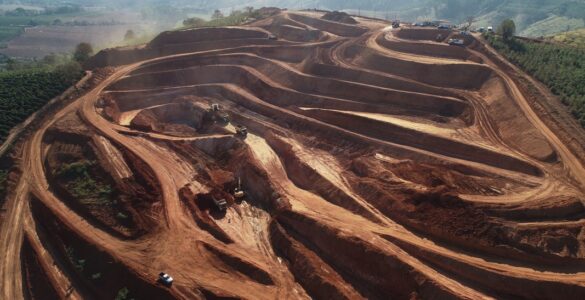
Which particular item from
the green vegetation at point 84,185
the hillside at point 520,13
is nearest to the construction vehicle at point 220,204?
the green vegetation at point 84,185

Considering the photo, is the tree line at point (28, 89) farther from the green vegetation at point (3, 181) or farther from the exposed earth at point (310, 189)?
the green vegetation at point (3, 181)

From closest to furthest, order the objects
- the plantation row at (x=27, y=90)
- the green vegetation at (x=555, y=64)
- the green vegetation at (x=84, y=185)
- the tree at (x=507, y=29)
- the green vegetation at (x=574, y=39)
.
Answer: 1. the green vegetation at (x=84, y=185)
2. the green vegetation at (x=555, y=64)
3. the plantation row at (x=27, y=90)
4. the green vegetation at (x=574, y=39)
5. the tree at (x=507, y=29)

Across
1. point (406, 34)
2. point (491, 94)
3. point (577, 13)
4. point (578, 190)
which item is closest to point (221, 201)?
point (578, 190)

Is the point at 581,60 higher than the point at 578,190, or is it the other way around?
the point at 581,60

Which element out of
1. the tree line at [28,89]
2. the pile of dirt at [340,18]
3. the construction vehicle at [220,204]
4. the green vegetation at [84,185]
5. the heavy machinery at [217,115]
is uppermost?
the pile of dirt at [340,18]

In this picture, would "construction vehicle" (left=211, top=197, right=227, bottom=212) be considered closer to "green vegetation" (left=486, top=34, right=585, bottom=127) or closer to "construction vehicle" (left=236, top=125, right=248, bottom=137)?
"construction vehicle" (left=236, top=125, right=248, bottom=137)

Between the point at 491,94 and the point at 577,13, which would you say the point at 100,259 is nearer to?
the point at 491,94

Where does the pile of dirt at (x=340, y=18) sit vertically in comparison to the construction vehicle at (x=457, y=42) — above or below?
above
